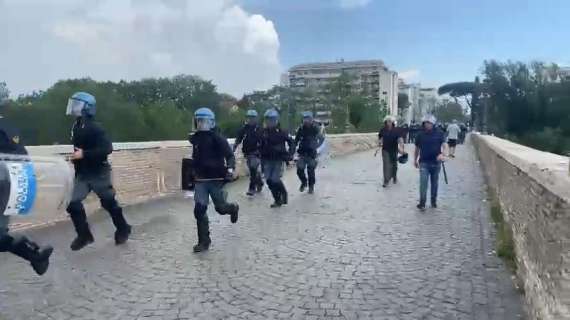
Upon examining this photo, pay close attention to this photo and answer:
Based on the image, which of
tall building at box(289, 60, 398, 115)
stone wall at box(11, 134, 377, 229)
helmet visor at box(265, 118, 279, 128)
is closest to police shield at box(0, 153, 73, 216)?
stone wall at box(11, 134, 377, 229)

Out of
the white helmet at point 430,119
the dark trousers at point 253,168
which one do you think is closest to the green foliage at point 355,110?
the dark trousers at point 253,168

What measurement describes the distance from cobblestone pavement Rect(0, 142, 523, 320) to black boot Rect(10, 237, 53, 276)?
18cm

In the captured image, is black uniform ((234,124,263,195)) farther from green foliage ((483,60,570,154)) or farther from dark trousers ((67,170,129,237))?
green foliage ((483,60,570,154))

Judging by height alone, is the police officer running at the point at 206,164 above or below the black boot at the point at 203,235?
above

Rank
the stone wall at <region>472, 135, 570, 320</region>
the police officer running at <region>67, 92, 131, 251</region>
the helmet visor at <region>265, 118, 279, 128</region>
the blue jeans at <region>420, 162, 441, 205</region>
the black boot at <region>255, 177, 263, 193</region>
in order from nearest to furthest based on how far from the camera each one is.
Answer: the stone wall at <region>472, 135, 570, 320</region>, the police officer running at <region>67, 92, 131, 251</region>, the blue jeans at <region>420, 162, 441, 205</region>, the helmet visor at <region>265, 118, 279, 128</region>, the black boot at <region>255, 177, 263, 193</region>

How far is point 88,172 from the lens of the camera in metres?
7.01

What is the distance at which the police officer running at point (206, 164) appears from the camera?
7.07 metres

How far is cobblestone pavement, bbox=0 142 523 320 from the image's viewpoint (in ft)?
16.1

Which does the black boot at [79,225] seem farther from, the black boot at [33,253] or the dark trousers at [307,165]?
the dark trousers at [307,165]

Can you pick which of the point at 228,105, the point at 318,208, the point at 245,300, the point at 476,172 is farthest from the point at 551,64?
the point at 245,300

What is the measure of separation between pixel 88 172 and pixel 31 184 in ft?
6.52

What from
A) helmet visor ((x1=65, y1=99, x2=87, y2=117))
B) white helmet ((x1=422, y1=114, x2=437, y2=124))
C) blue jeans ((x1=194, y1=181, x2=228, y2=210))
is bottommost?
blue jeans ((x1=194, y1=181, x2=228, y2=210))

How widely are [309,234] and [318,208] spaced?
2432 mm

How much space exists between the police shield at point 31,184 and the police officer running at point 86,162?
878 mm
